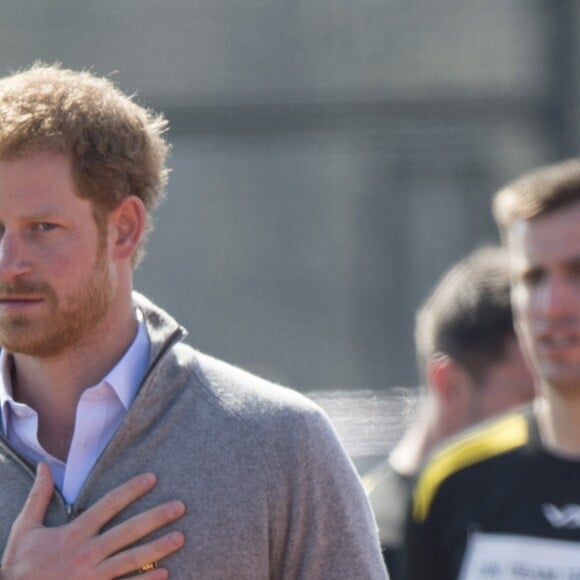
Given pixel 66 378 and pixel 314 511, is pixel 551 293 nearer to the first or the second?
pixel 314 511

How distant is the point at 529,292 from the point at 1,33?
2865 millimetres

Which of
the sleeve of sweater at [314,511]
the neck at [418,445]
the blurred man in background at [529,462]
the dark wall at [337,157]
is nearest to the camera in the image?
the sleeve of sweater at [314,511]

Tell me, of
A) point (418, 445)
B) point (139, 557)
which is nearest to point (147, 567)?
point (139, 557)

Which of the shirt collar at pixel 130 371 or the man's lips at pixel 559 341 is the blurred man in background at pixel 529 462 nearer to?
the man's lips at pixel 559 341

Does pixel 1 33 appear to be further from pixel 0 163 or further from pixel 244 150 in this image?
pixel 0 163

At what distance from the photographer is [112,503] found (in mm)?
2367

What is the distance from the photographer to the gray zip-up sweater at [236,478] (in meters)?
2.39

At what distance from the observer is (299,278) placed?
487 centimetres

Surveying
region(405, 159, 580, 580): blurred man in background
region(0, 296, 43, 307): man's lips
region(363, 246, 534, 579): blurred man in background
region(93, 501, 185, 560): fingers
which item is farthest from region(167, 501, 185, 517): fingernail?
region(363, 246, 534, 579): blurred man in background

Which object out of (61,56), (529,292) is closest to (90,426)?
(529,292)

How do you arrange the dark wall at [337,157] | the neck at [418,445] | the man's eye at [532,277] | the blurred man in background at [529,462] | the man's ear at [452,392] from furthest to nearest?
1. the dark wall at [337,157]
2. the man's ear at [452,392]
3. the neck at [418,445]
4. the man's eye at [532,277]
5. the blurred man in background at [529,462]

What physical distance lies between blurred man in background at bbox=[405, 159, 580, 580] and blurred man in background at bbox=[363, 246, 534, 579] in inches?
22.1

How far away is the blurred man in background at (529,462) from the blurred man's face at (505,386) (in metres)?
0.64

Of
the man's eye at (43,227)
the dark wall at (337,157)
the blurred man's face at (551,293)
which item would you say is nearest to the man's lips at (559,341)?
the blurred man's face at (551,293)
